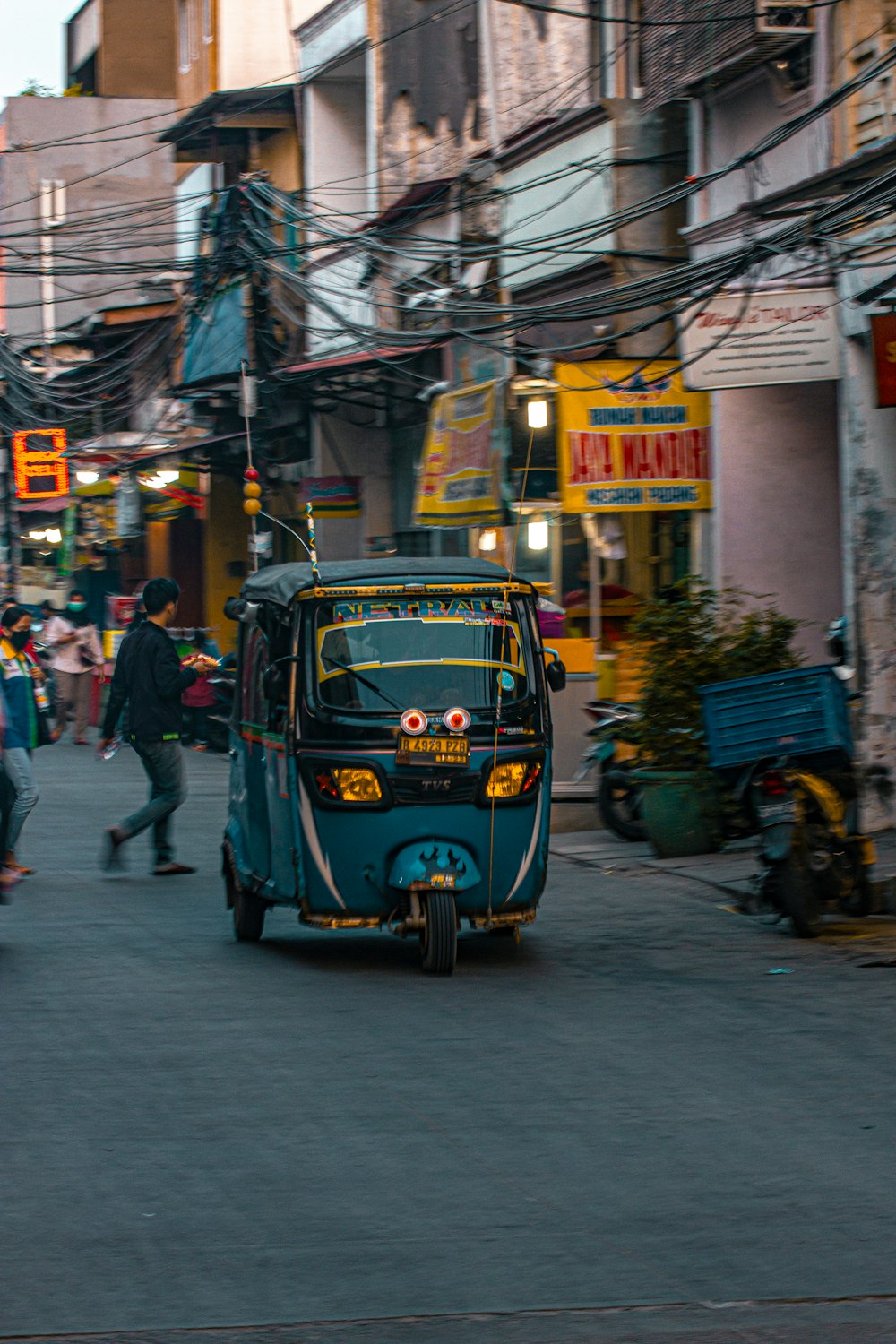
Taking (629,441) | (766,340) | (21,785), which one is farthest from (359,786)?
(629,441)

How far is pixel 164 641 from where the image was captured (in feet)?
43.0

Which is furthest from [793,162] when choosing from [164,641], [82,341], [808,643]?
[82,341]

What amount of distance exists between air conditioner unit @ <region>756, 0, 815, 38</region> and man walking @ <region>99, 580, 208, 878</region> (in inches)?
257

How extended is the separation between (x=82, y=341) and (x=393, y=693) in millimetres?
28873

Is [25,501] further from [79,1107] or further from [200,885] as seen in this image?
[79,1107]

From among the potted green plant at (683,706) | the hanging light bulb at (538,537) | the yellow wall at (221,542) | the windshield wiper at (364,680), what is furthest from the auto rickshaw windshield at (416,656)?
the yellow wall at (221,542)

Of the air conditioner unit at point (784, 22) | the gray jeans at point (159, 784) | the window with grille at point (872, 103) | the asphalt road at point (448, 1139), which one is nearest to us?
the asphalt road at point (448, 1139)

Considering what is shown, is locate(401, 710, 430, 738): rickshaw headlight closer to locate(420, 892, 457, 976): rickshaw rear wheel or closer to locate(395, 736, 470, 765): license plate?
locate(395, 736, 470, 765): license plate

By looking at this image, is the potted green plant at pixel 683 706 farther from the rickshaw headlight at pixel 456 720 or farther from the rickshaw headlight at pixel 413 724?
the rickshaw headlight at pixel 413 724

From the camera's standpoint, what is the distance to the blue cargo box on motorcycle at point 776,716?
11711mm

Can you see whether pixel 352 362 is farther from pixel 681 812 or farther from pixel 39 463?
pixel 39 463

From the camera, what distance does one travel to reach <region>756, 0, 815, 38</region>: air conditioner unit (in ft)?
48.6

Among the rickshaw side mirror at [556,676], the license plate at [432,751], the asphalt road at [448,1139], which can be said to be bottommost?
the asphalt road at [448,1139]

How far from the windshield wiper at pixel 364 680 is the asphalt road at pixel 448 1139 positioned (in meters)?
1.35
